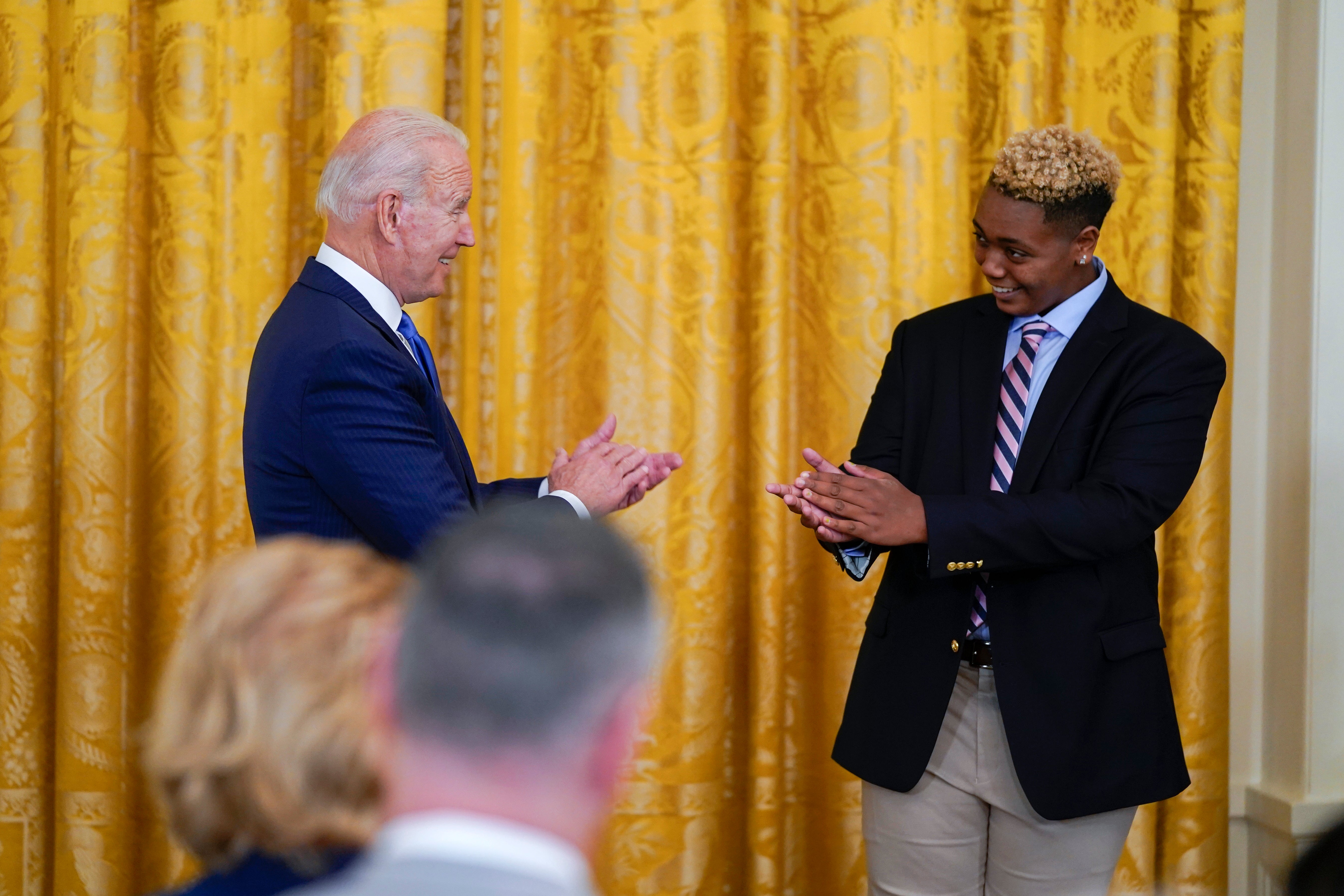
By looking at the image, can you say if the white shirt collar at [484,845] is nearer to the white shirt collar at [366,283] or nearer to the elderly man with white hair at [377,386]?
the elderly man with white hair at [377,386]

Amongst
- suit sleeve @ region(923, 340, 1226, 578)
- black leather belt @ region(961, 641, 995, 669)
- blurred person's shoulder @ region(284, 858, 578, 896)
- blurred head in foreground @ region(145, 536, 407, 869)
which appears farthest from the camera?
black leather belt @ region(961, 641, 995, 669)

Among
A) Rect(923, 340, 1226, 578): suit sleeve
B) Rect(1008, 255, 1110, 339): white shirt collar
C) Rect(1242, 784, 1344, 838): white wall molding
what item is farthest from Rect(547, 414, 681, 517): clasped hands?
Rect(1242, 784, 1344, 838): white wall molding

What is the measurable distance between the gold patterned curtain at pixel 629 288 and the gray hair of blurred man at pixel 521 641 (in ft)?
7.48

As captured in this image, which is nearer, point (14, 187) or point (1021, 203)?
point (1021, 203)

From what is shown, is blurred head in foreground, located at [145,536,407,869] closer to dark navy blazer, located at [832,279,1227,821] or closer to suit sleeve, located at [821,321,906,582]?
dark navy blazer, located at [832,279,1227,821]

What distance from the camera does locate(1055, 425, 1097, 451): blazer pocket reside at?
211 centimetres

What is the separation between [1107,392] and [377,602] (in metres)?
1.52

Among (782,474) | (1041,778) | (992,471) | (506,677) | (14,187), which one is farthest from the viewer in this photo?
(782,474)

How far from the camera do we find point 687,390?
3.05m

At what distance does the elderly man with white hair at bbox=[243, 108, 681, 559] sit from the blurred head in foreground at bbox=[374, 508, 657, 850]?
0.91 metres

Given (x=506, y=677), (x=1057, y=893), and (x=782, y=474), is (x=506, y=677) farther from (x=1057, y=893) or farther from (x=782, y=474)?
(x=782, y=474)

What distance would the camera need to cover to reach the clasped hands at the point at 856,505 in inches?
80.4

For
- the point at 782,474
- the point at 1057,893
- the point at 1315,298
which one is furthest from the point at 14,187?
the point at 1315,298

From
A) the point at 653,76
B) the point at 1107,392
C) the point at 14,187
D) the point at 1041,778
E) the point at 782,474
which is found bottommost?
the point at 1041,778
